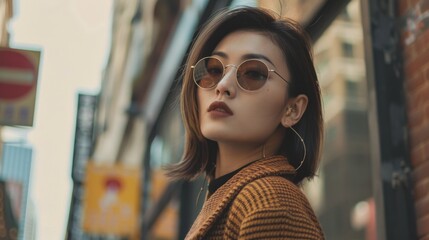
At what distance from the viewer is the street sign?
17.6 feet

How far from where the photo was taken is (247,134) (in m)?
1.90

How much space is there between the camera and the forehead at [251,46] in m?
1.97

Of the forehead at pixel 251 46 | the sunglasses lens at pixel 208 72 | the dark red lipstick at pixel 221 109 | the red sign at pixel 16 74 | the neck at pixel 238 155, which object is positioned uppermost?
the red sign at pixel 16 74

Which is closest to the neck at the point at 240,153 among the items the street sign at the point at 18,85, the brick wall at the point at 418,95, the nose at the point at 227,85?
the nose at the point at 227,85

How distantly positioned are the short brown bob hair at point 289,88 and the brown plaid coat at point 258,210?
20 centimetres

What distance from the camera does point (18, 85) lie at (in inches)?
218

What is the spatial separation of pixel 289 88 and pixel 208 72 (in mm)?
217

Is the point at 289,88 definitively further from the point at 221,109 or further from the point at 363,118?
the point at 363,118

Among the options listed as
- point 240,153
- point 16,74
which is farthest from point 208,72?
point 16,74

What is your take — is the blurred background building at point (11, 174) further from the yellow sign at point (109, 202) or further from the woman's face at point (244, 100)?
the yellow sign at point (109, 202)

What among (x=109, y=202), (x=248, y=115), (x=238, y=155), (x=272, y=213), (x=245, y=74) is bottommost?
(x=109, y=202)

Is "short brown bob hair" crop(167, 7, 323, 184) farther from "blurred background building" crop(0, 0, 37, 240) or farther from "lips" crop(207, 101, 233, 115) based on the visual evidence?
"blurred background building" crop(0, 0, 37, 240)

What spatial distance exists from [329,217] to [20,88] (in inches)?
97.9

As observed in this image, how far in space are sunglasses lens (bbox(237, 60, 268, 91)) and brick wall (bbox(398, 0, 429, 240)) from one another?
199 cm
